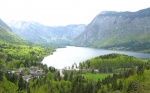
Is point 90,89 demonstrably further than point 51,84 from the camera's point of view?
No

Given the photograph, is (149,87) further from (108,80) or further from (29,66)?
(29,66)

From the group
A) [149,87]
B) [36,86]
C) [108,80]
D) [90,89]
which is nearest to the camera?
[149,87]

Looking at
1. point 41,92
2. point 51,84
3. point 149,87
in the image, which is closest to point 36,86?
point 51,84

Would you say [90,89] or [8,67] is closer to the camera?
[90,89]

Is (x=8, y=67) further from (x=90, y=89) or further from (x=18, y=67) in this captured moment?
(x=90, y=89)

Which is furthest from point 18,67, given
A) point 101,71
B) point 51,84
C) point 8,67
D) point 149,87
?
point 149,87

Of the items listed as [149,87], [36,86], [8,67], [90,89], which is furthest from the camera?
[8,67]

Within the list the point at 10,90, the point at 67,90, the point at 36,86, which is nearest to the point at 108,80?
the point at 67,90

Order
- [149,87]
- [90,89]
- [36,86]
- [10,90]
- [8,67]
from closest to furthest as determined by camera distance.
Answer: [149,87] → [10,90] → [90,89] → [36,86] → [8,67]

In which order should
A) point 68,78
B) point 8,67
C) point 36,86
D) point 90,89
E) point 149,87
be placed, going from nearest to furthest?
point 149,87 < point 90,89 < point 36,86 < point 68,78 < point 8,67
